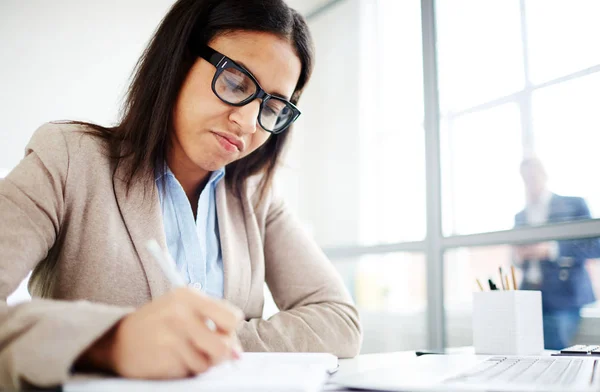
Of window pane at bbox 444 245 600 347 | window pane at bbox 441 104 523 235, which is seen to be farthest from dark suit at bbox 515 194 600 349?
window pane at bbox 441 104 523 235

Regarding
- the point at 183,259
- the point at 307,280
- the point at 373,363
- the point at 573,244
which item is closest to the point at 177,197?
the point at 183,259

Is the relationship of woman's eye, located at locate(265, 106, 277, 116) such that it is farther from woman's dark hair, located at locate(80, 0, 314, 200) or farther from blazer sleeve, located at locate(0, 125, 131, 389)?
blazer sleeve, located at locate(0, 125, 131, 389)

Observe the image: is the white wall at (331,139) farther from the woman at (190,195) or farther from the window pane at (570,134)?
the woman at (190,195)

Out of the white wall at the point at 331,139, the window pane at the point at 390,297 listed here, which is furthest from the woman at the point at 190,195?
Result: the white wall at the point at 331,139

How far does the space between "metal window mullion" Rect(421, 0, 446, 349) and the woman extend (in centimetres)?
117

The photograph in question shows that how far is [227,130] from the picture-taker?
110cm

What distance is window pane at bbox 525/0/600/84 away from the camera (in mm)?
1897

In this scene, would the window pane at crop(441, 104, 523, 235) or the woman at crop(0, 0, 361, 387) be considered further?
the window pane at crop(441, 104, 523, 235)

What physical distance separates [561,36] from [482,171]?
0.62 metres

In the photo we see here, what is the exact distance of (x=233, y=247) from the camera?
3.98 ft

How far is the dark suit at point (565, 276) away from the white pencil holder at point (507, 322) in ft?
2.61

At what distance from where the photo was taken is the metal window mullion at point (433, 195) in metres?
2.31

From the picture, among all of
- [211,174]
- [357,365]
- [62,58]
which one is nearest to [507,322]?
[357,365]

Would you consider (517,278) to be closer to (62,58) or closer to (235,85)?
(235,85)
